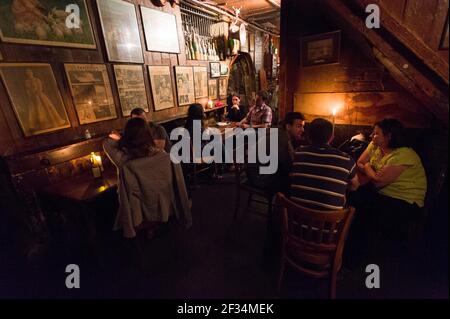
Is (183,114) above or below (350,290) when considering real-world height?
above

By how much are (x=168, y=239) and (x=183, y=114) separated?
2951 millimetres

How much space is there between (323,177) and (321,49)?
240 centimetres

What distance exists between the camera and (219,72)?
6.11 m

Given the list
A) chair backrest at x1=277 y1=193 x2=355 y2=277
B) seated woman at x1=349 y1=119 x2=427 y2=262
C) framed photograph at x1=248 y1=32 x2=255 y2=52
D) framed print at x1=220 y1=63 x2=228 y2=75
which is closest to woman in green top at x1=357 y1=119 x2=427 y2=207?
seated woman at x1=349 y1=119 x2=427 y2=262

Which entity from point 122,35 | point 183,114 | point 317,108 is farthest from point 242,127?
point 122,35

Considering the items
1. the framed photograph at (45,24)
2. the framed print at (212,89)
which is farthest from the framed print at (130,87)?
the framed print at (212,89)

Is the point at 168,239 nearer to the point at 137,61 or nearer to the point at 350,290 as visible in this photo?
the point at 350,290

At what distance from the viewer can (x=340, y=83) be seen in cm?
314

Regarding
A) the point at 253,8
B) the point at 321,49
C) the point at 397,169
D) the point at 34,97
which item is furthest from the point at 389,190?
the point at 253,8

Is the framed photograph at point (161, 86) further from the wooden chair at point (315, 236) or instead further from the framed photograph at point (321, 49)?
the wooden chair at point (315, 236)

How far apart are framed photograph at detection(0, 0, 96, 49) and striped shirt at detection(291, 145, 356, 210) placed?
3.23m

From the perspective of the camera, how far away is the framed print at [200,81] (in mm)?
5256

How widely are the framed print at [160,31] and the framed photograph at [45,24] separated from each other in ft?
3.73

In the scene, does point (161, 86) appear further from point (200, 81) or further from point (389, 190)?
point (389, 190)
